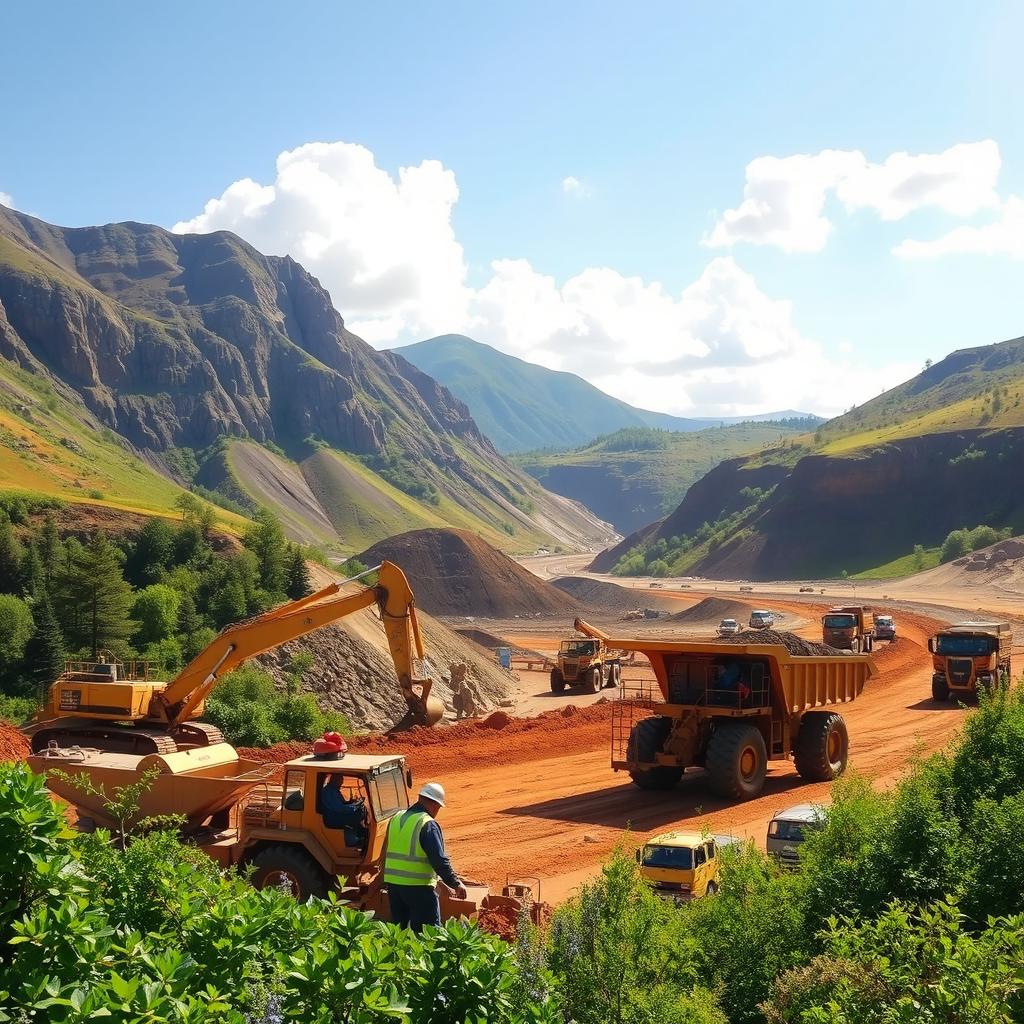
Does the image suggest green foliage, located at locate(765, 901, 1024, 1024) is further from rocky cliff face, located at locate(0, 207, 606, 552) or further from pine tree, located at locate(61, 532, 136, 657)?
rocky cliff face, located at locate(0, 207, 606, 552)

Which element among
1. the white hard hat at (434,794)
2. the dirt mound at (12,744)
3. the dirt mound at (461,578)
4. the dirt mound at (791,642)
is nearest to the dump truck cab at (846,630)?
the dirt mound at (791,642)

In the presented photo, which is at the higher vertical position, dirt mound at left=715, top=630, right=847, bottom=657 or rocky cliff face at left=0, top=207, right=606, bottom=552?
rocky cliff face at left=0, top=207, right=606, bottom=552

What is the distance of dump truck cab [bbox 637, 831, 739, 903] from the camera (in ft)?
43.3

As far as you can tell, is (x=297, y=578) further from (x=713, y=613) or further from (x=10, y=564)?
(x=713, y=613)

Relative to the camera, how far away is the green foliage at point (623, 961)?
731cm

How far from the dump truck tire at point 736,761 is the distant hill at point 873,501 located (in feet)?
290

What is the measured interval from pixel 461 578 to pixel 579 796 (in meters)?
62.7

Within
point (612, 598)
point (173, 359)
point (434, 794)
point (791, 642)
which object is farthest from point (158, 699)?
point (173, 359)

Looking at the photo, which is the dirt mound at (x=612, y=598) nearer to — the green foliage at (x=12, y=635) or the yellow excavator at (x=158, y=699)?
the green foliage at (x=12, y=635)

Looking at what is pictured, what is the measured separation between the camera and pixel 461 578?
8381 cm

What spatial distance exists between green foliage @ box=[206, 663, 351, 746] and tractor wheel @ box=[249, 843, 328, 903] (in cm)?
1643

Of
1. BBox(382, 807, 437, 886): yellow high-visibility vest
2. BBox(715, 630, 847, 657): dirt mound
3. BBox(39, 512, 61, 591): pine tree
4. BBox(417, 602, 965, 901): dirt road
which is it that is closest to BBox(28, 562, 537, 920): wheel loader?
BBox(382, 807, 437, 886): yellow high-visibility vest

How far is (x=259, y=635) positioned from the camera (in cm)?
2358

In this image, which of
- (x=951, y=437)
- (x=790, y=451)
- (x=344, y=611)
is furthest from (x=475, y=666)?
(x=790, y=451)
